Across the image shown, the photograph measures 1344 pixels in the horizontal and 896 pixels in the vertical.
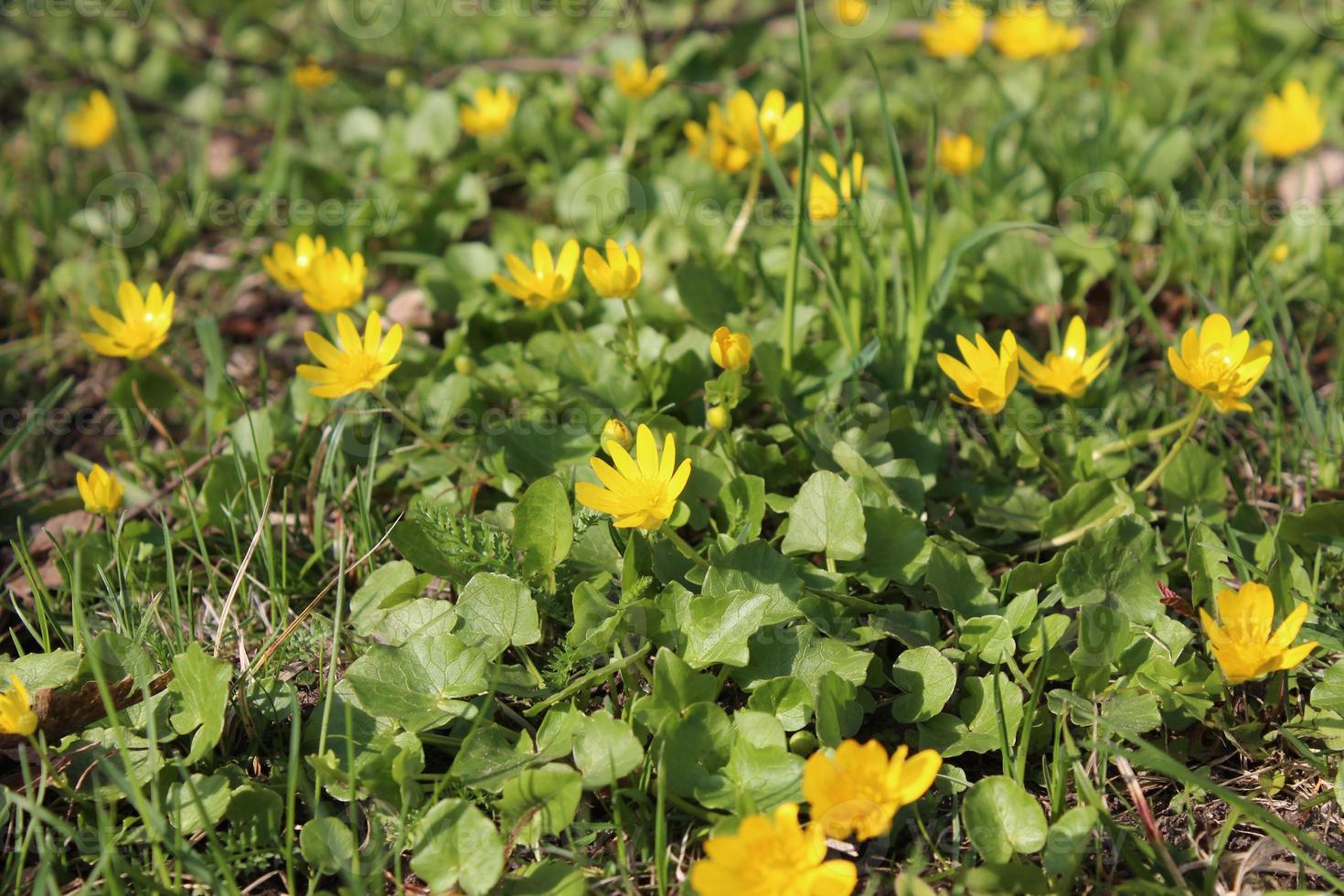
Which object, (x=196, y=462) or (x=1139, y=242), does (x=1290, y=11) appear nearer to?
(x=1139, y=242)

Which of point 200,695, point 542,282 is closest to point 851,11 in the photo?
point 542,282

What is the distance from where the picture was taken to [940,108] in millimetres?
4176

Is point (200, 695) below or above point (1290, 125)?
below

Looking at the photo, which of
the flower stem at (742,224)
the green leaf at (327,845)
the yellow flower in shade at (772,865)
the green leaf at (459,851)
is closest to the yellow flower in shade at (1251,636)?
the yellow flower in shade at (772,865)

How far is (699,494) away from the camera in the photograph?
2305 mm

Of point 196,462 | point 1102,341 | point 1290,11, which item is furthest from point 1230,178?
point 196,462

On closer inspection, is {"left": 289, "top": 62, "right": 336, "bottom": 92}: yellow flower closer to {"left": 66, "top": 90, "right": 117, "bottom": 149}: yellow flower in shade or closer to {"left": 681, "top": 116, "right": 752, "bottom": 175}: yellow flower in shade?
{"left": 66, "top": 90, "right": 117, "bottom": 149}: yellow flower in shade

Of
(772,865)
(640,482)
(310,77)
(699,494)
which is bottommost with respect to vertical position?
(772,865)

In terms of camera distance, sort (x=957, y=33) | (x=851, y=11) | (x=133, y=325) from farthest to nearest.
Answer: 1. (x=851, y=11)
2. (x=957, y=33)
3. (x=133, y=325)

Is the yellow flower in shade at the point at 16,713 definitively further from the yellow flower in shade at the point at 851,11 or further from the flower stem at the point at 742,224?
the yellow flower in shade at the point at 851,11

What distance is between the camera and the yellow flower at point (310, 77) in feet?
13.8

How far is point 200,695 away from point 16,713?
277 millimetres

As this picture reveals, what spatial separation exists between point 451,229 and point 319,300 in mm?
976

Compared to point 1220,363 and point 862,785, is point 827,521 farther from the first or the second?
point 1220,363
